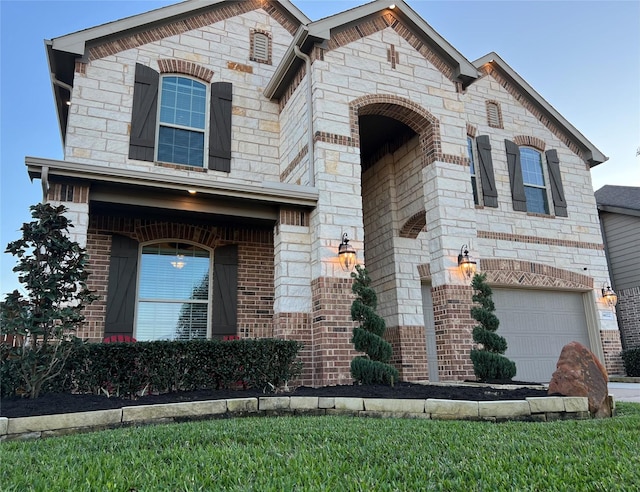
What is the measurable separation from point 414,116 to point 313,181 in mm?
2649

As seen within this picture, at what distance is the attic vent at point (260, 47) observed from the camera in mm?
10109

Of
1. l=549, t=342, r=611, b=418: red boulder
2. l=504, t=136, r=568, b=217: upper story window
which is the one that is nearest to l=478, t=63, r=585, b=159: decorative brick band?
l=504, t=136, r=568, b=217: upper story window

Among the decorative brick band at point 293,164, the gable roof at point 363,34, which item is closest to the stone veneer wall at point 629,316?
the gable roof at point 363,34

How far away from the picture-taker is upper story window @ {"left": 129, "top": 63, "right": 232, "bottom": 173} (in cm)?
859

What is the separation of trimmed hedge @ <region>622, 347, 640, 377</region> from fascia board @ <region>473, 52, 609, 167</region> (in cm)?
530

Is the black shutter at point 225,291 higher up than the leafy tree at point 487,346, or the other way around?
the black shutter at point 225,291

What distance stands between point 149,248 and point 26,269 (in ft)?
9.57

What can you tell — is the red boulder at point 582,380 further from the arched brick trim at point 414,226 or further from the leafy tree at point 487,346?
the arched brick trim at point 414,226

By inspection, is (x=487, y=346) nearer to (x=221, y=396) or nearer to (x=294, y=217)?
(x=294, y=217)

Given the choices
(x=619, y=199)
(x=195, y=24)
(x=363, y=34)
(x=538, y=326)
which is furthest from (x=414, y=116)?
(x=619, y=199)

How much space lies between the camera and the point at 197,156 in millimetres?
9016

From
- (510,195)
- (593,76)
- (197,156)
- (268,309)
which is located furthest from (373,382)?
(593,76)

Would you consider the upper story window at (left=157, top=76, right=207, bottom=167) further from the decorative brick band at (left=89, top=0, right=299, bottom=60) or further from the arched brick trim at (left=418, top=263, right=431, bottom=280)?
the arched brick trim at (left=418, top=263, right=431, bottom=280)

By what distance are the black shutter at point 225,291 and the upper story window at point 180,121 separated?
5.53 ft
